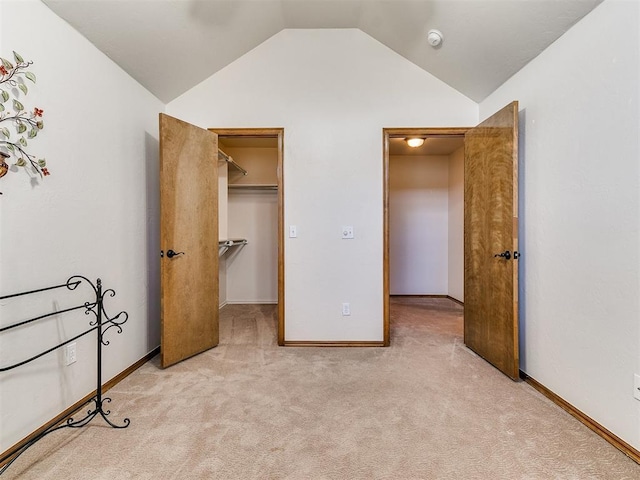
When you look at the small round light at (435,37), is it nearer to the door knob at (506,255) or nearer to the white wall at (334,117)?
the white wall at (334,117)

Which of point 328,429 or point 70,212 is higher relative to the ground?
point 70,212

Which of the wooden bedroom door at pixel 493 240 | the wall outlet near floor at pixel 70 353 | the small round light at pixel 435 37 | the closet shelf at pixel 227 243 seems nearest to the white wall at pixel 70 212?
the wall outlet near floor at pixel 70 353

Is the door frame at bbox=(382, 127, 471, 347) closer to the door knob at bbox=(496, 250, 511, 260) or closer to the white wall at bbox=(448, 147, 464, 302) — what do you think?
the door knob at bbox=(496, 250, 511, 260)

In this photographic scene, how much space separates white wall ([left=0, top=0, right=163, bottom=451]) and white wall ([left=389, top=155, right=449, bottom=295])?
3756mm

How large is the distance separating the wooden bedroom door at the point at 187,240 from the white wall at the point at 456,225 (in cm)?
358

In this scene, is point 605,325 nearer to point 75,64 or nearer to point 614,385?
point 614,385

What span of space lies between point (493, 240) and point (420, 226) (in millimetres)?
2714

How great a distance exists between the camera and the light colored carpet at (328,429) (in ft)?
4.35

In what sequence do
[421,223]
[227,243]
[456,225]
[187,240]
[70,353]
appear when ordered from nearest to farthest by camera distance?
[70,353]
[187,240]
[227,243]
[456,225]
[421,223]

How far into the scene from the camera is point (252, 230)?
4.56 metres

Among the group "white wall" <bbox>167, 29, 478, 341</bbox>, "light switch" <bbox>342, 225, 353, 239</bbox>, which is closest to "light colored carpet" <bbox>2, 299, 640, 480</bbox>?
"white wall" <bbox>167, 29, 478, 341</bbox>

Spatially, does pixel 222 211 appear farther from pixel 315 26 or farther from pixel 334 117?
pixel 315 26

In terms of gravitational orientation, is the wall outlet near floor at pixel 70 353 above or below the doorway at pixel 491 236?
below

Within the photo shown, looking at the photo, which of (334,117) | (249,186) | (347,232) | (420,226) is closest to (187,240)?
(347,232)
